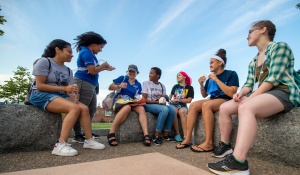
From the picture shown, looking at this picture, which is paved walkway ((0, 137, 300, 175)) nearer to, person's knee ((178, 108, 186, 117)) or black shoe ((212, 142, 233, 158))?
black shoe ((212, 142, 233, 158))

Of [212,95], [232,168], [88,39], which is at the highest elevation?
[88,39]

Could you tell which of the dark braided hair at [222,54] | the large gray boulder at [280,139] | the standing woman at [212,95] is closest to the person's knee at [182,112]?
the standing woman at [212,95]

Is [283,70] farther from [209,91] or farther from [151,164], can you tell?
[151,164]

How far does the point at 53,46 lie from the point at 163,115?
7.39 feet

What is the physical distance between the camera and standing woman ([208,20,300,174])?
1.84m

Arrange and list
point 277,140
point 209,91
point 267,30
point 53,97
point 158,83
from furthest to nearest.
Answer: point 158,83
point 209,91
point 53,97
point 267,30
point 277,140

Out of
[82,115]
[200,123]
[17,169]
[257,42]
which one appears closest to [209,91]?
[200,123]

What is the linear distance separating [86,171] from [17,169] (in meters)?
0.74

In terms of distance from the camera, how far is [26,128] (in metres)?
2.77

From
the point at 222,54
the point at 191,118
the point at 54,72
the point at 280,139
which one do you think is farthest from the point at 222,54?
the point at 54,72

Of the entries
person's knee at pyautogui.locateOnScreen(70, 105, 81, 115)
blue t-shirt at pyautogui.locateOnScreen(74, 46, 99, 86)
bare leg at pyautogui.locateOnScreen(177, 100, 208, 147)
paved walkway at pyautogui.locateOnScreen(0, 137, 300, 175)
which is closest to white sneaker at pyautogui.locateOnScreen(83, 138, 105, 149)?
paved walkway at pyautogui.locateOnScreen(0, 137, 300, 175)

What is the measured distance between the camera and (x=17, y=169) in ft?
6.57

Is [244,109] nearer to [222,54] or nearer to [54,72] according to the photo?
[222,54]

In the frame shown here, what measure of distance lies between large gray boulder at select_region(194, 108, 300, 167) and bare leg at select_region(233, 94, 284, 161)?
21 cm
